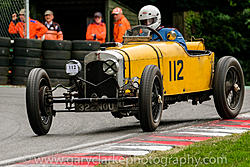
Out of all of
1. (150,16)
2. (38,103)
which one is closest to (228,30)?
(150,16)

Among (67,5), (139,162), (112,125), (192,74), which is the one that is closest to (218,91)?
(192,74)

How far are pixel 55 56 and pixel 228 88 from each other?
26.7 ft

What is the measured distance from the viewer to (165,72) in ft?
34.4

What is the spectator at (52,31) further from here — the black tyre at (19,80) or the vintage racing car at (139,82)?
the vintage racing car at (139,82)

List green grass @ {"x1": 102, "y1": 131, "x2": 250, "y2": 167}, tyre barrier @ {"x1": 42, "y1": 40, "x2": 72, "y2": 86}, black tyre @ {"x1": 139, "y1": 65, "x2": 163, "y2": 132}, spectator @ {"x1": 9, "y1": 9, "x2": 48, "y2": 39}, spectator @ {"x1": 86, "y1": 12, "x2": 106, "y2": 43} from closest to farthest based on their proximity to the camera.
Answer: green grass @ {"x1": 102, "y1": 131, "x2": 250, "y2": 167} → black tyre @ {"x1": 139, "y1": 65, "x2": 163, "y2": 132} → tyre barrier @ {"x1": 42, "y1": 40, "x2": 72, "y2": 86} → spectator @ {"x1": 9, "y1": 9, "x2": 48, "y2": 39} → spectator @ {"x1": 86, "y1": 12, "x2": 106, "y2": 43}

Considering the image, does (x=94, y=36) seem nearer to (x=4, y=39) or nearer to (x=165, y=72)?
(x=4, y=39)

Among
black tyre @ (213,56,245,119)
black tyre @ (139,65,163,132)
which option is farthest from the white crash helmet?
black tyre @ (139,65,163,132)

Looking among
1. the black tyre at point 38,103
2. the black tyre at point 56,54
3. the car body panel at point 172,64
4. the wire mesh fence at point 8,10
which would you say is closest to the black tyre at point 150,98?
the car body panel at point 172,64

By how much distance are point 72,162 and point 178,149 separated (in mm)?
1367

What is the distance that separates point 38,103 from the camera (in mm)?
9461

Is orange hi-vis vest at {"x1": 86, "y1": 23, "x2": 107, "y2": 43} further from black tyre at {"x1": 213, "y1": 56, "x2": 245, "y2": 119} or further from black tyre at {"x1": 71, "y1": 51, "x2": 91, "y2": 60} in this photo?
black tyre at {"x1": 213, "y1": 56, "x2": 245, "y2": 119}

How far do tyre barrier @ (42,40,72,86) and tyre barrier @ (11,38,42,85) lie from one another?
0.64ft

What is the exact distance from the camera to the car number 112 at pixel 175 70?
10602 millimetres

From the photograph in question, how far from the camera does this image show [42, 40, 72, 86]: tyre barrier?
18484 millimetres
